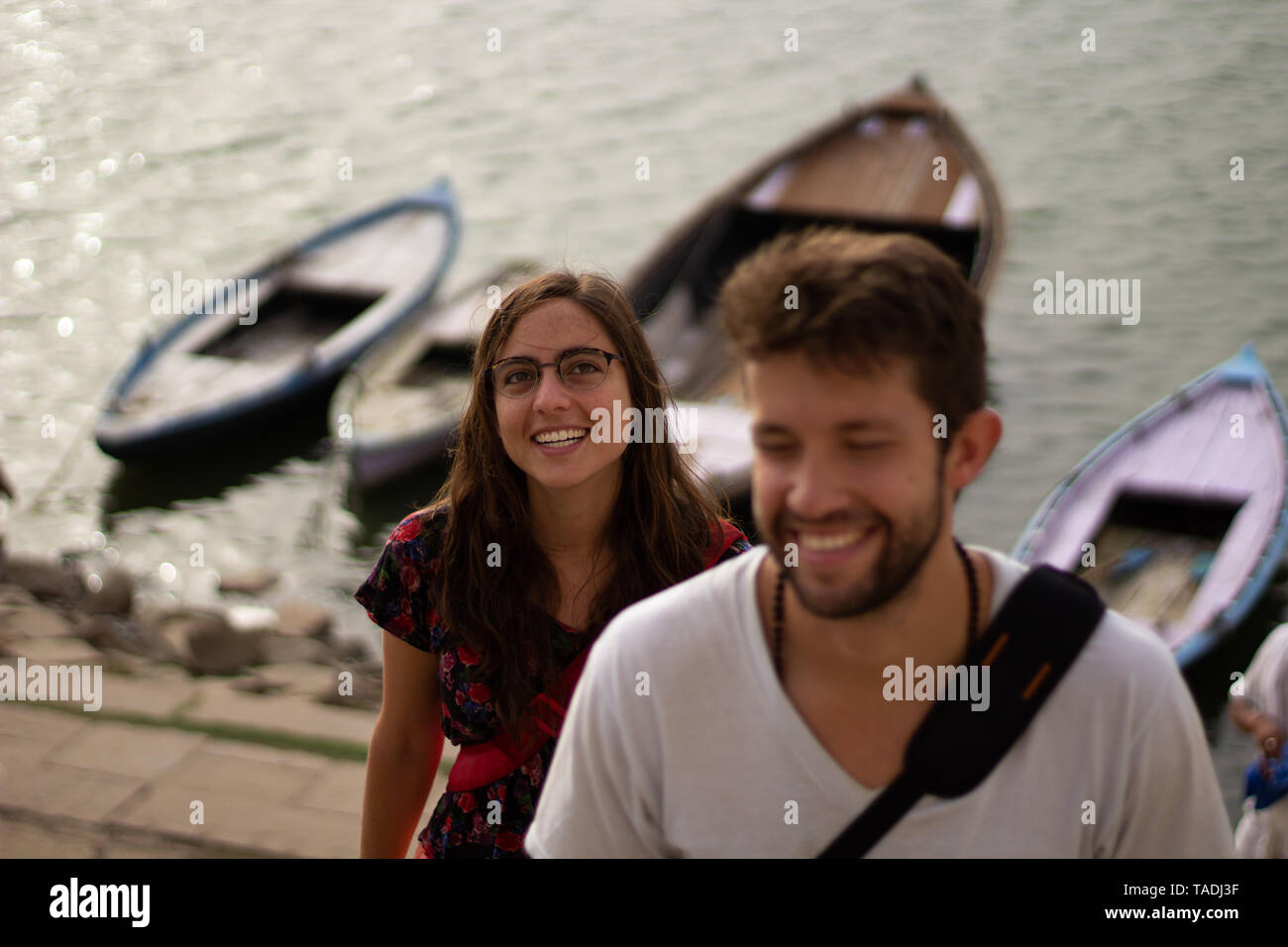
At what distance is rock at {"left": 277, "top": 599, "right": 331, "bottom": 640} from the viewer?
304 inches

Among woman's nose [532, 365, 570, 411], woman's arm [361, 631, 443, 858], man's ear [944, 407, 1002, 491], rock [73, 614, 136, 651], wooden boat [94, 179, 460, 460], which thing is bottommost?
rock [73, 614, 136, 651]

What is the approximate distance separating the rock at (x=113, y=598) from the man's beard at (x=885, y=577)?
266 inches

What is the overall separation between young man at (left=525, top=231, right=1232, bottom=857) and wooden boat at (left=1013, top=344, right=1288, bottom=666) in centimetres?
568

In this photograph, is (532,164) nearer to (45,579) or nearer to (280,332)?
(280,332)

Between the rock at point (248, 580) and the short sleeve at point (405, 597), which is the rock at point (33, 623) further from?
the short sleeve at point (405, 597)

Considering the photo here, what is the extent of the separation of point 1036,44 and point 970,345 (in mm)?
17154

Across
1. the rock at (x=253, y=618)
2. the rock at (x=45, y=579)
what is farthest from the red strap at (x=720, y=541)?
the rock at (x=45, y=579)

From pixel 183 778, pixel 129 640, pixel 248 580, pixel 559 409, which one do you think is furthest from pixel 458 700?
pixel 248 580

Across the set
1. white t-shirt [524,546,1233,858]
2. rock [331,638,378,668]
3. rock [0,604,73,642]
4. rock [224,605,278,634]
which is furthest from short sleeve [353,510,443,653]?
rock [224,605,278,634]

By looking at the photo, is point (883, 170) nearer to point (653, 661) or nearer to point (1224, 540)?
point (1224, 540)

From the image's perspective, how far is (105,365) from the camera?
41.9ft

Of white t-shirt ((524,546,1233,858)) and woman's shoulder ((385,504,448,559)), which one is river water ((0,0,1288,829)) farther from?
white t-shirt ((524,546,1233,858))

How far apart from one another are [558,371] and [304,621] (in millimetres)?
5642

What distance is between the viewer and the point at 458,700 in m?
2.63
